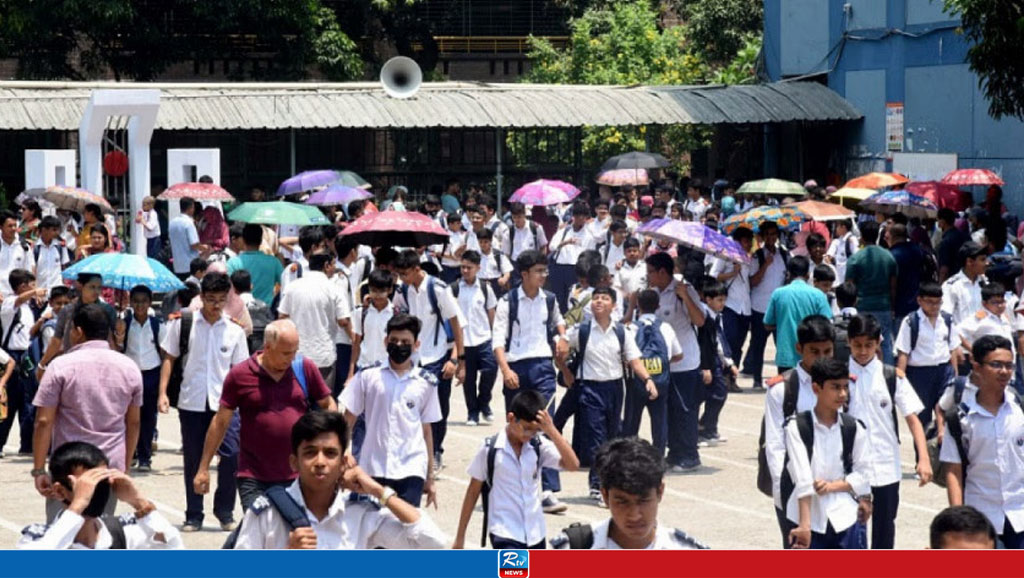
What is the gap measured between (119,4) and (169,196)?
52.4 feet

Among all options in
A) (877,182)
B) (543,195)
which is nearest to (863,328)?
(543,195)

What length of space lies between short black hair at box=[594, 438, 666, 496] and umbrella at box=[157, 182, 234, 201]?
1724 centimetres

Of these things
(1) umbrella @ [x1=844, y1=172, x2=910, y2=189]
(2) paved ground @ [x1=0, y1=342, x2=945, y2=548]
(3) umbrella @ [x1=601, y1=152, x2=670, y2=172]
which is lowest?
(2) paved ground @ [x1=0, y1=342, x2=945, y2=548]

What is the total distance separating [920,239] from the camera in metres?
20.5

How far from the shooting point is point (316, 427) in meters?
6.03

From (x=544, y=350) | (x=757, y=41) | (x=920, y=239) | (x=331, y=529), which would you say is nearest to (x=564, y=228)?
(x=920, y=239)

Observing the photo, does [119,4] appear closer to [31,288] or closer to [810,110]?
[810,110]

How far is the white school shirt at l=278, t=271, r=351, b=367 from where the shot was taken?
1300 centimetres

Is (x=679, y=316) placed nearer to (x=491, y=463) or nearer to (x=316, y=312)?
(x=316, y=312)

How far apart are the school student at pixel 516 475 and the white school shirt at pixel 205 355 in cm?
328

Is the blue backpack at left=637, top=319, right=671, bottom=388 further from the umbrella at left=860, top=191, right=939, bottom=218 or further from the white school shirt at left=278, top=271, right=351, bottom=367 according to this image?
the umbrella at left=860, top=191, right=939, bottom=218

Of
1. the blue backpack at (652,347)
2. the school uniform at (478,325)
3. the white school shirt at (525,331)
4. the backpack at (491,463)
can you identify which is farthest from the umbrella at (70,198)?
the backpack at (491,463)
